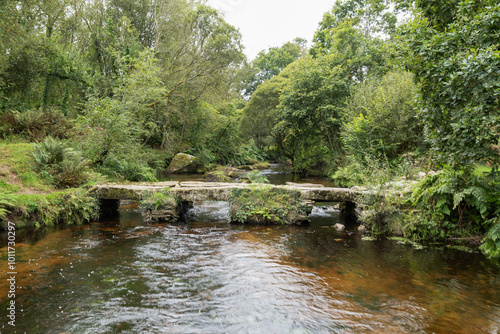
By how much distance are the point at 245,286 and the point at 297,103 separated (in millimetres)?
17335

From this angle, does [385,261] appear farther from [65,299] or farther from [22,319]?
[22,319]

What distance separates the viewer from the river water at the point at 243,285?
3.55 metres

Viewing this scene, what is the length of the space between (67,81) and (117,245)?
1810 cm

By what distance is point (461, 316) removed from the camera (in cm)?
369

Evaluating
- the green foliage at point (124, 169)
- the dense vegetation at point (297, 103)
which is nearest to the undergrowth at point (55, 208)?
the dense vegetation at point (297, 103)

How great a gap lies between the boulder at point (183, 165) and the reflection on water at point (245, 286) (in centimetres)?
1586

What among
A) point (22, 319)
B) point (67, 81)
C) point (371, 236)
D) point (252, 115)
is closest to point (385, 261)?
point (371, 236)

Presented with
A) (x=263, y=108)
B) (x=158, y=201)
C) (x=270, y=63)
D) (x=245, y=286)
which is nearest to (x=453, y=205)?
(x=245, y=286)

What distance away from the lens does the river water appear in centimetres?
355

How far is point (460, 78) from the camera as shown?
16.9 ft

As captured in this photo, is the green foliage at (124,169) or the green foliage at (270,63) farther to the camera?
the green foliage at (270,63)

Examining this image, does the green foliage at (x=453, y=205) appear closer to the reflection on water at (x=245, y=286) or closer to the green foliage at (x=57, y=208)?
the reflection on water at (x=245, y=286)

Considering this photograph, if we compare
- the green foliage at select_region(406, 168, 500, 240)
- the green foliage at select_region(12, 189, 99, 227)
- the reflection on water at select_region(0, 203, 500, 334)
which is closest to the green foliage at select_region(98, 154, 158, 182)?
the green foliage at select_region(12, 189, 99, 227)

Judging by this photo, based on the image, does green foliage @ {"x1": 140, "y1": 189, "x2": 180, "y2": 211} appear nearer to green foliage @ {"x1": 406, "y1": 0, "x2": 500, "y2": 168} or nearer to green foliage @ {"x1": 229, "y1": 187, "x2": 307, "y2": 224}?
green foliage @ {"x1": 229, "y1": 187, "x2": 307, "y2": 224}
